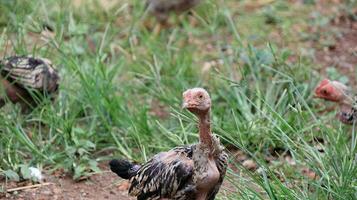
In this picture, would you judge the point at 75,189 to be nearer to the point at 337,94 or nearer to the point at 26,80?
the point at 26,80

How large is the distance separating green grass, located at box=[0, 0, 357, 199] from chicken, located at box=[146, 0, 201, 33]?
0.19 m

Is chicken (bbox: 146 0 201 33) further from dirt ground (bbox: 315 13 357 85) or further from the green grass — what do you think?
dirt ground (bbox: 315 13 357 85)

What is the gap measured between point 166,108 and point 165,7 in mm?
1613

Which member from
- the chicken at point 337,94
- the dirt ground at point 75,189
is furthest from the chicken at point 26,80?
the chicken at point 337,94

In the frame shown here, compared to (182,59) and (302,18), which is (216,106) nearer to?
(182,59)

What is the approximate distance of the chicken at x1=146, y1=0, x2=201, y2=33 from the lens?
6.37m

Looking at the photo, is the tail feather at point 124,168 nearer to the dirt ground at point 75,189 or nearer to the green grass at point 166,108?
the green grass at point 166,108

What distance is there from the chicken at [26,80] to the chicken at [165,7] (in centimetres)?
186

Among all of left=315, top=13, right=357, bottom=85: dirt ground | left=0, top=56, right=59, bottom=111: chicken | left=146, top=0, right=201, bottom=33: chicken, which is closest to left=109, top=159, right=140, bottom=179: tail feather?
left=0, top=56, right=59, bottom=111: chicken

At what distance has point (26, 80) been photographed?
181 inches

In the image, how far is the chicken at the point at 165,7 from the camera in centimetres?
637

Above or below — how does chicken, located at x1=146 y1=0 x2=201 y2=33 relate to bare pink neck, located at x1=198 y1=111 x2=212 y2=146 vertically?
below

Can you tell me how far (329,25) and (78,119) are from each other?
103 inches

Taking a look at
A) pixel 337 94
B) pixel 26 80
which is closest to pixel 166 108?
pixel 26 80
